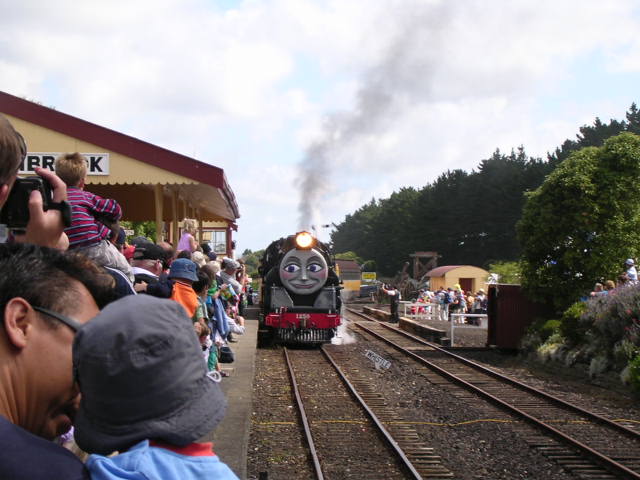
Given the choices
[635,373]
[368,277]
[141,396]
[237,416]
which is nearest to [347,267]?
[368,277]

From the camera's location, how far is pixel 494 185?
226 feet

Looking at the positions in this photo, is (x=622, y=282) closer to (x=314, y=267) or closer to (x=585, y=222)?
(x=585, y=222)

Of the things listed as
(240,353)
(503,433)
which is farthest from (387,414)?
(240,353)

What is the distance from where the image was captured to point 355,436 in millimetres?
8141

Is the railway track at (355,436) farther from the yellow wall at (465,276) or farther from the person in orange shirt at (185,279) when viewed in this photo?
the yellow wall at (465,276)

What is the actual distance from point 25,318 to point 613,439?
8.16 meters

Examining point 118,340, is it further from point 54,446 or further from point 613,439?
point 613,439

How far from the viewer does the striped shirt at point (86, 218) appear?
11.5ft

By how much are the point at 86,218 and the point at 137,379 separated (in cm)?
241

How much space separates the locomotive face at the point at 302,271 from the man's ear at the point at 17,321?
15.5 m

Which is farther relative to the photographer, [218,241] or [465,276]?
[218,241]

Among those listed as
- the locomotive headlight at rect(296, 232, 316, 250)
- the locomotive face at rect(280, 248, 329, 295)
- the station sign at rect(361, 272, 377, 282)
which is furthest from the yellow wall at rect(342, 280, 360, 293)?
the locomotive headlight at rect(296, 232, 316, 250)

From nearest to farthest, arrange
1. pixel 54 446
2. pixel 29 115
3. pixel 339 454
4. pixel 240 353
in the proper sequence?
pixel 54 446, pixel 339 454, pixel 29 115, pixel 240 353

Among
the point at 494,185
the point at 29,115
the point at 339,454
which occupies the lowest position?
the point at 339,454
